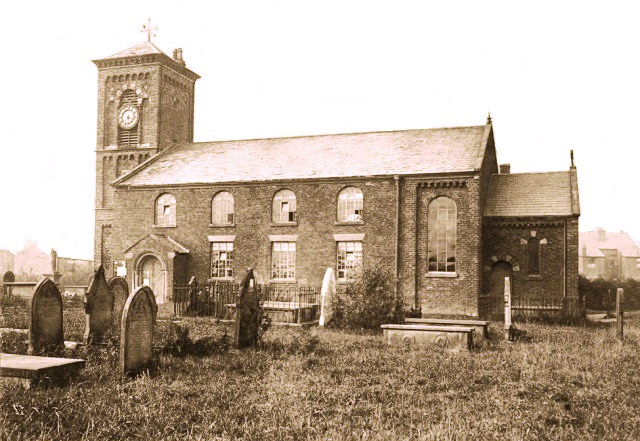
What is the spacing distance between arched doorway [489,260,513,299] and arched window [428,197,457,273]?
283 cm

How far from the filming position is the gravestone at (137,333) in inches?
382

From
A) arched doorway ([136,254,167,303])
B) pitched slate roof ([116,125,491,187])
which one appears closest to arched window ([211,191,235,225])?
pitched slate roof ([116,125,491,187])

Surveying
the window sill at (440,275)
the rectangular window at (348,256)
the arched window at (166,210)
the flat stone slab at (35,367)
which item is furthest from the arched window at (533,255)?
the flat stone slab at (35,367)

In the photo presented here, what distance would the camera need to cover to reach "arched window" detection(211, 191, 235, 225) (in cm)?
3030

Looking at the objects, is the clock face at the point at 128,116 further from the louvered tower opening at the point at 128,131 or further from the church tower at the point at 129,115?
the louvered tower opening at the point at 128,131

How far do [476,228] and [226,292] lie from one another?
10800 mm

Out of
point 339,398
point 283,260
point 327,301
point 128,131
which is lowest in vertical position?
point 339,398

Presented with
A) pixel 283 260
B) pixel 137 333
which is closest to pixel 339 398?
pixel 137 333

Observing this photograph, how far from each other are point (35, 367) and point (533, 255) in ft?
76.5

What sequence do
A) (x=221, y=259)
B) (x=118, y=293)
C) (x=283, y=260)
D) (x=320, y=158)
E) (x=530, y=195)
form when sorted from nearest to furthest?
(x=118, y=293)
(x=530, y=195)
(x=283, y=260)
(x=221, y=259)
(x=320, y=158)

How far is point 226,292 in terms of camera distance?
78.6ft

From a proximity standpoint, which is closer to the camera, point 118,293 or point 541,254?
point 118,293

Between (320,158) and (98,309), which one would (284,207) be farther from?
(98,309)

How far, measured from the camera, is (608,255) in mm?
71750
